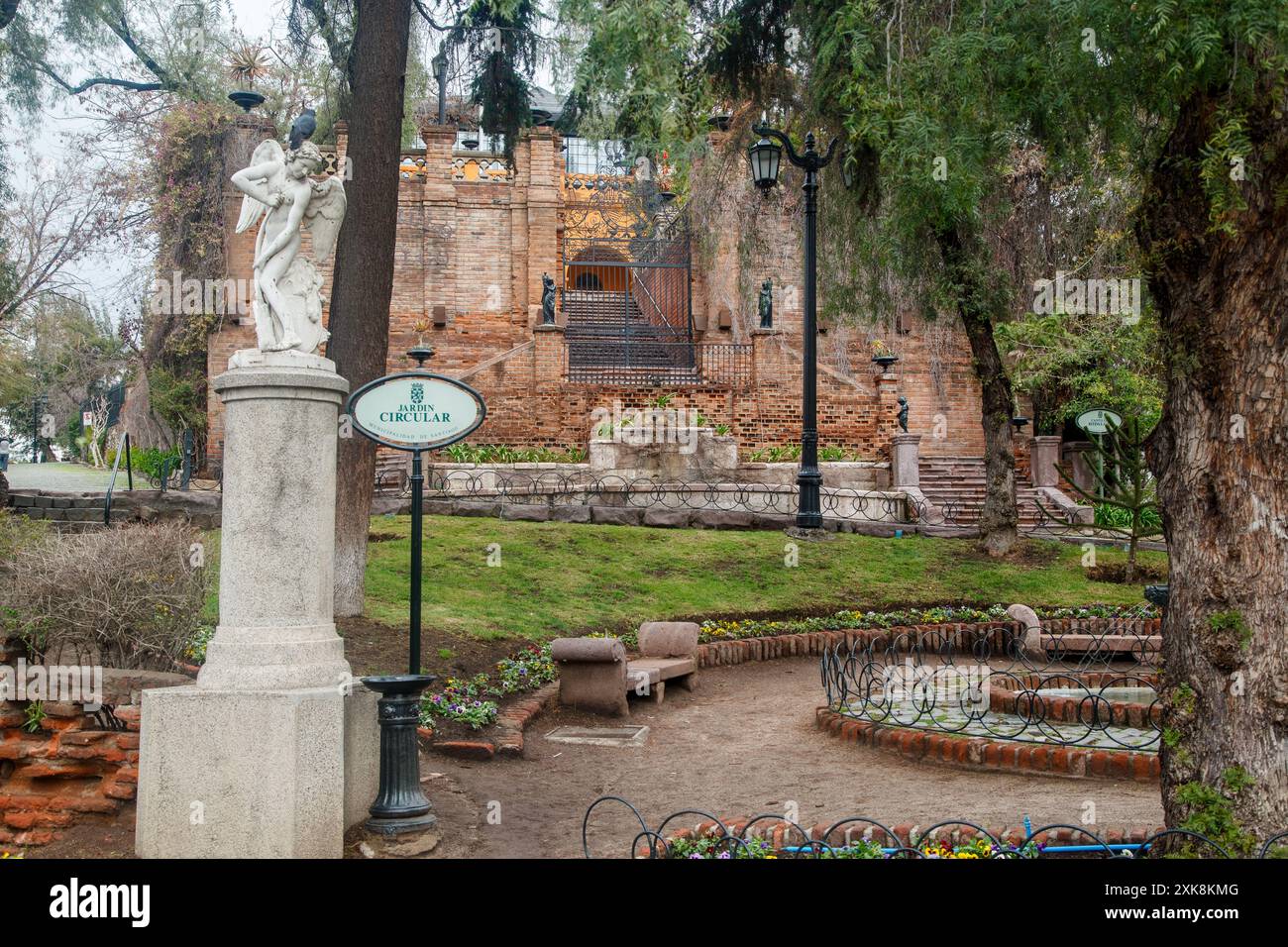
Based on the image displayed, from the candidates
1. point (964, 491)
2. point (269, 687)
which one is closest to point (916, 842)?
point (269, 687)

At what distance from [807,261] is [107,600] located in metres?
10.0

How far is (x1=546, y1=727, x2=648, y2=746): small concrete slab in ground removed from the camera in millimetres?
9211

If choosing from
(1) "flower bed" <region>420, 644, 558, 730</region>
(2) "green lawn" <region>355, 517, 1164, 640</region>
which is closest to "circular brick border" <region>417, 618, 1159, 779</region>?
(2) "green lawn" <region>355, 517, 1164, 640</region>

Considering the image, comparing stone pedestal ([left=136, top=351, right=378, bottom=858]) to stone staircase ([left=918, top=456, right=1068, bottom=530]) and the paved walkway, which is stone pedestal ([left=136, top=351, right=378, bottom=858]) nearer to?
the paved walkway

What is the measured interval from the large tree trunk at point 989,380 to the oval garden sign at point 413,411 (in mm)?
11354

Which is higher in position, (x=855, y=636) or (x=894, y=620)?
(x=894, y=620)

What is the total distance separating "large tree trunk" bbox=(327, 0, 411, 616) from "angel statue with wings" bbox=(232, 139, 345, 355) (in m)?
4.23

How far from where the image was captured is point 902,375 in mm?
30719

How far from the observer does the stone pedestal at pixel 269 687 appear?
5.75m

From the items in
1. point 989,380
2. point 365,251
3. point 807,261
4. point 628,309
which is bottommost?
point 989,380

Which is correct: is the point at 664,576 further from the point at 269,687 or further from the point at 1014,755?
the point at 269,687

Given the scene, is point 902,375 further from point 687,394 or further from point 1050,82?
point 1050,82

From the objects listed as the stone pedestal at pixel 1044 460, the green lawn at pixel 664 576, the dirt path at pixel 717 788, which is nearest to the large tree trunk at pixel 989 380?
the green lawn at pixel 664 576

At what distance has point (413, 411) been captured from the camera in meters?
6.77
